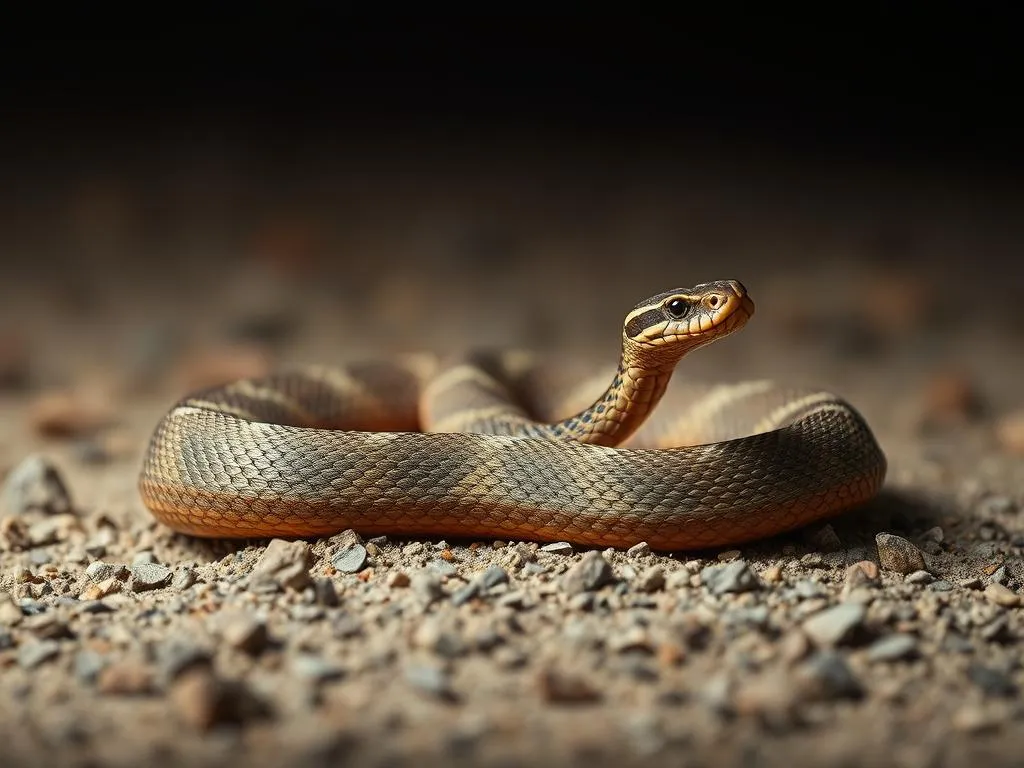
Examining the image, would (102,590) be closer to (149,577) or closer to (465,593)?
(149,577)

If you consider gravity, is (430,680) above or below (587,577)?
below

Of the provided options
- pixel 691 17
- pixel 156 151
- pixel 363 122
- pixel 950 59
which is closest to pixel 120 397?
pixel 156 151

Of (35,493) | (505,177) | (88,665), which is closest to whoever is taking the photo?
(88,665)

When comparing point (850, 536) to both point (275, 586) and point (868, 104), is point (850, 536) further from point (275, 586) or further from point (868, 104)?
point (868, 104)

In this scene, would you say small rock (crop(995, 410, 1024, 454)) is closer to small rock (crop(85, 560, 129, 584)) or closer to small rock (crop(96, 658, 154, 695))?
small rock (crop(85, 560, 129, 584))

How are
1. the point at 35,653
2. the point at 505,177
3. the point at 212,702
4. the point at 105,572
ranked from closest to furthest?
the point at 212,702
the point at 35,653
the point at 105,572
the point at 505,177

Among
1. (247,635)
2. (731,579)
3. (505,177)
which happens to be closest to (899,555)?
(731,579)
